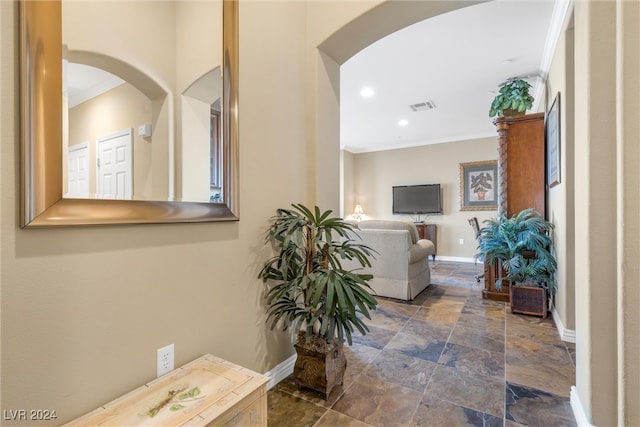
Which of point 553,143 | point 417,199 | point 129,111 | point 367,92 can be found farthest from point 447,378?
point 417,199

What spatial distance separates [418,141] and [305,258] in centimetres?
587

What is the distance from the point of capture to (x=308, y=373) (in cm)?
166

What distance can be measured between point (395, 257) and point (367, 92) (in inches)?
94.4

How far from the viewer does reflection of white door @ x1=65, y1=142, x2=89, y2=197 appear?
3.23 ft

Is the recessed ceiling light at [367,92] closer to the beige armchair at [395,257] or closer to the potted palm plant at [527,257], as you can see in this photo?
the beige armchair at [395,257]

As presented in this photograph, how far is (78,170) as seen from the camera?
1013 millimetres

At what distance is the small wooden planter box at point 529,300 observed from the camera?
282 cm

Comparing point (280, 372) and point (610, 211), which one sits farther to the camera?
point (280, 372)

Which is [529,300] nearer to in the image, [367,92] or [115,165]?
[367,92]

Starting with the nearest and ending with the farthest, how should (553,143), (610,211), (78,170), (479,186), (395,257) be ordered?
(78,170) → (610,211) → (553,143) → (395,257) → (479,186)

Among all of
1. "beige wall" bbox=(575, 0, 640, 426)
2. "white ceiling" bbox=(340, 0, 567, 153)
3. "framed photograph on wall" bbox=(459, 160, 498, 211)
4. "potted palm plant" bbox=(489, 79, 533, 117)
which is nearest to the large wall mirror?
"beige wall" bbox=(575, 0, 640, 426)

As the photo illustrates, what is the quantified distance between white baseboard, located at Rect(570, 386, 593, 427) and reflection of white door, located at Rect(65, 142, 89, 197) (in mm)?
2315

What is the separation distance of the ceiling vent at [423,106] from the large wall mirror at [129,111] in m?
3.67

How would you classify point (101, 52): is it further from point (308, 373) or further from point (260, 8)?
point (308, 373)
